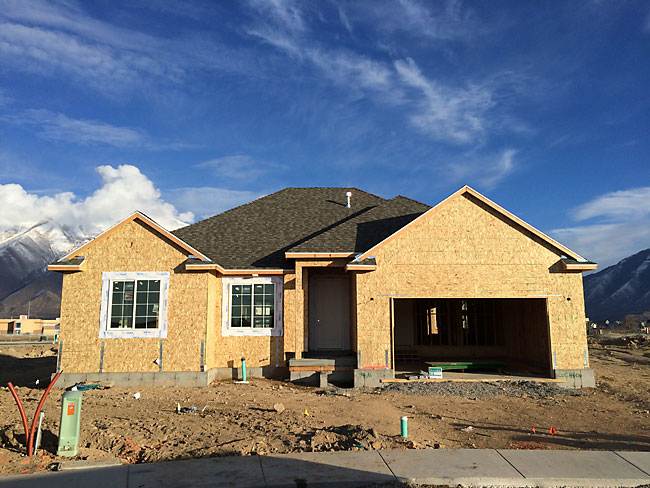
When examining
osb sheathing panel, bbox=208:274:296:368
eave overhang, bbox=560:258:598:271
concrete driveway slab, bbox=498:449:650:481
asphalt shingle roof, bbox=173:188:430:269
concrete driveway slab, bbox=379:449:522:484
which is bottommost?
concrete driveway slab, bbox=498:449:650:481

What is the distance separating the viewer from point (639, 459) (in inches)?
293

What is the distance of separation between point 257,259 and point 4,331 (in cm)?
5101

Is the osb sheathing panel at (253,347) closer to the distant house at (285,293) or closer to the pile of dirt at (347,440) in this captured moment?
the distant house at (285,293)

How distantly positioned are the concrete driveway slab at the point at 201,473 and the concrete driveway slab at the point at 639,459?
5866mm

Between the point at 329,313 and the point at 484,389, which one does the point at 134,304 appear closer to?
the point at 329,313

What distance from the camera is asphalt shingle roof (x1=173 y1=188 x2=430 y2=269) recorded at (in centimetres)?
1661

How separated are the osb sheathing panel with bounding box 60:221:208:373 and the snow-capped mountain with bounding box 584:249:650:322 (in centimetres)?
9356

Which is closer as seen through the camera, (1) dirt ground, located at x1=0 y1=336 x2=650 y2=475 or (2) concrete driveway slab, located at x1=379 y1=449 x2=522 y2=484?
(2) concrete driveway slab, located at x1=379 y1=449 x2=522 y2=484

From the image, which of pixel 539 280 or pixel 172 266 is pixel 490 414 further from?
pixel 172 266

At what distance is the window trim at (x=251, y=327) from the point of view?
16.0m

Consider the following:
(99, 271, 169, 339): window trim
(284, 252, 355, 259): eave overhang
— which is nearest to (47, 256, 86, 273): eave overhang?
(99, 271, 169, 339): window trim

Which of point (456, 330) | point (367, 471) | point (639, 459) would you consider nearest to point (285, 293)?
point (456, 330)

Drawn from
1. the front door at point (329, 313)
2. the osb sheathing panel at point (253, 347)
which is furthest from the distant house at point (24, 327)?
the front door at point (329, 313)

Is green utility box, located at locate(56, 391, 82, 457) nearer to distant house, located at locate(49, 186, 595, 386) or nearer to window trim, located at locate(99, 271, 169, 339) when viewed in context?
distant house, located at locate(49, 186, 595, 386)
